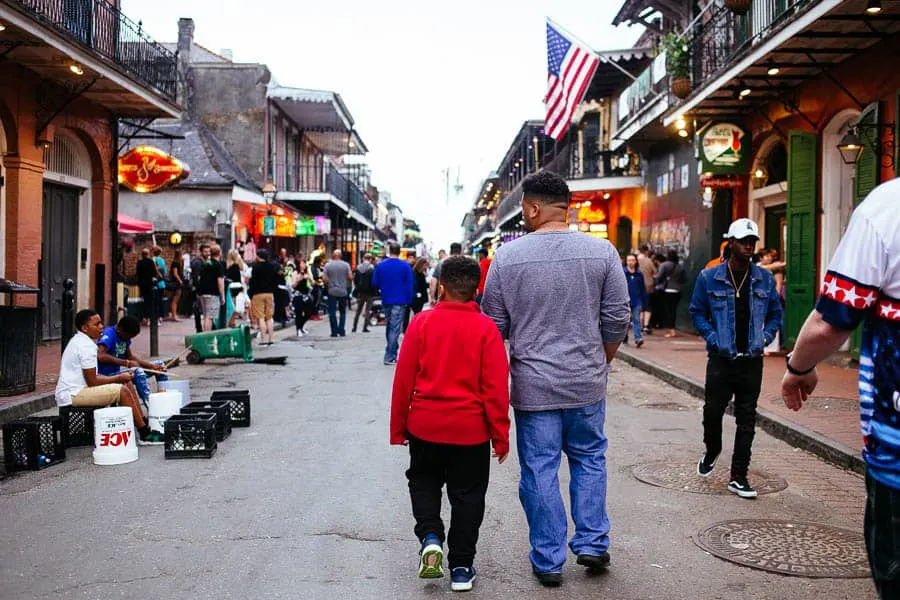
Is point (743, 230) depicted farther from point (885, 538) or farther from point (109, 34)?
point (109, 34)

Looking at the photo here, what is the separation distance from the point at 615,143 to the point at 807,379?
2632 cm

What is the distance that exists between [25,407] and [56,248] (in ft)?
26.8

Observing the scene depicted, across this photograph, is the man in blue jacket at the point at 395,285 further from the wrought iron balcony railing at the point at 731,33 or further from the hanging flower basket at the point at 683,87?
the hanging flower basket at the point at 683,87

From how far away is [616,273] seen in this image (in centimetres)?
440

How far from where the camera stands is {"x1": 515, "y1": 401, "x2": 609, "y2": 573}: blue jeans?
4.26 meters

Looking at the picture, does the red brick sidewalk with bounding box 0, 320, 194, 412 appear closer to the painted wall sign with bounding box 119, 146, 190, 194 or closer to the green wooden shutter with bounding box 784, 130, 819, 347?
the painted wall sign with bounding box 119, 146, 190, 194

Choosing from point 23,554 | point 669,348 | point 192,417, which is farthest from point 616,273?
point 669,348

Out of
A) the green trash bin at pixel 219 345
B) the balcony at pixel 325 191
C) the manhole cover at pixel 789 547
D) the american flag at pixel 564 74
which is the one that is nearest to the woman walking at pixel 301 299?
the green trash bin at pixel 219 345

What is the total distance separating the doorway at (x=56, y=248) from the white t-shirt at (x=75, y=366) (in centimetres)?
864

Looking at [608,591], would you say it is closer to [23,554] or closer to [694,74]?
[23,554]

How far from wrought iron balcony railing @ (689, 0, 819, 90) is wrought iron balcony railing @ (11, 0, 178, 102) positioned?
944cm

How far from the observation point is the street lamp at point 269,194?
2916 cm

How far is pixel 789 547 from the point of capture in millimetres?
4891

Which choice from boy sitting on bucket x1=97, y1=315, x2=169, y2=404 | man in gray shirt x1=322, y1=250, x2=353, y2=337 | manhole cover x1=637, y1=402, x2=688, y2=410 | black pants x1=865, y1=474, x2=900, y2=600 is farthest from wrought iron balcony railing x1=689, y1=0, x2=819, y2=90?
black pants x1=865, y1=474, x2=900, y2=600
